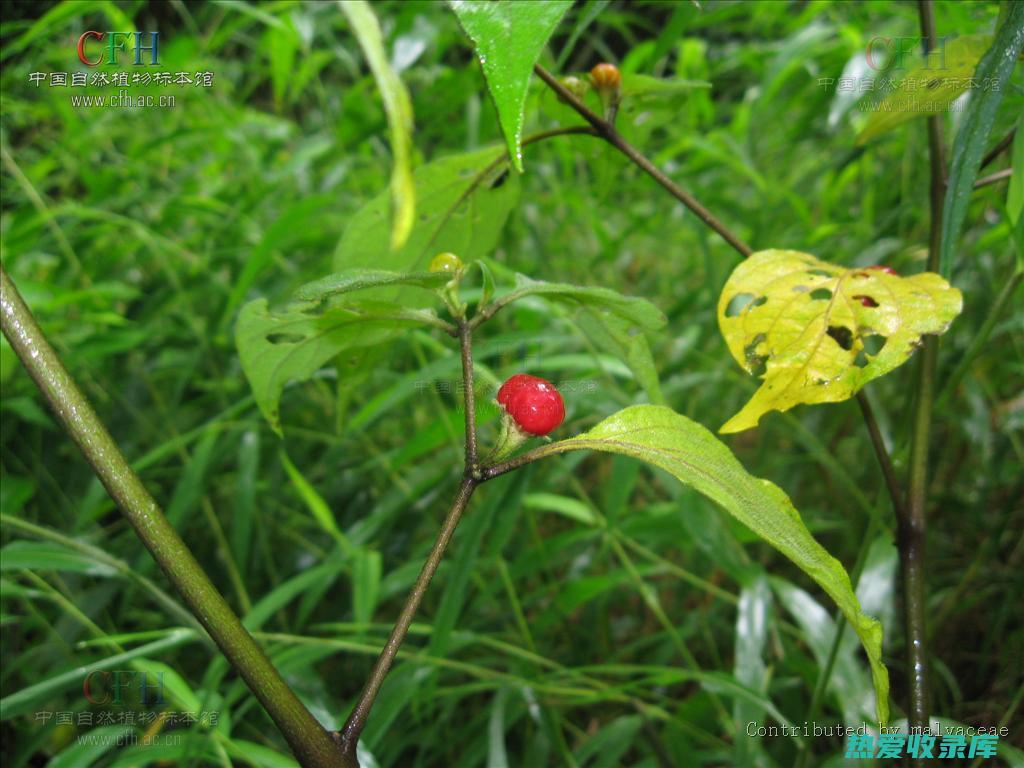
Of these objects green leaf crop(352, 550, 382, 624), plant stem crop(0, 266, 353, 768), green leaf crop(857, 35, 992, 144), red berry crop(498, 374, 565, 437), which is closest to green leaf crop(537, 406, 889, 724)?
red berry crop(498, 374, 565, 437)

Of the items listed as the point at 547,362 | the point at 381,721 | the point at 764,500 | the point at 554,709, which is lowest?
the point at 554,709

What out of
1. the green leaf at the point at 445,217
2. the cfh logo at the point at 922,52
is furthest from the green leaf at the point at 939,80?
the green leaf at the point at 445,217

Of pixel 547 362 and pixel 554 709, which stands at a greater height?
pixel 547 362

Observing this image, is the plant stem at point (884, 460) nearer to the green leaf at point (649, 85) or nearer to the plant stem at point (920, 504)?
the plant stem at point (920, 504)

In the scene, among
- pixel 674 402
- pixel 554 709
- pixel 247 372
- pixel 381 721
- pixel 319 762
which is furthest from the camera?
pixel 674 402

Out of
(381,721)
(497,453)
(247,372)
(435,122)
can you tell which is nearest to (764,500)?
(497,453)

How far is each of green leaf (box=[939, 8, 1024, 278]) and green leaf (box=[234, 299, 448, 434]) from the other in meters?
0.24

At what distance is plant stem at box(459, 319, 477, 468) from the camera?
0.28 m

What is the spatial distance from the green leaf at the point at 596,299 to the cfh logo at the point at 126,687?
38cm

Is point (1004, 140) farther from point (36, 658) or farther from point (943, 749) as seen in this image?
point (36, 658)

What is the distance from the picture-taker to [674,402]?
0.94m

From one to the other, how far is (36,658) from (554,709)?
0.48 meters

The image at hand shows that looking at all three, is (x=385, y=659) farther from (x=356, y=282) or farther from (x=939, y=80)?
(x=939, y=80)

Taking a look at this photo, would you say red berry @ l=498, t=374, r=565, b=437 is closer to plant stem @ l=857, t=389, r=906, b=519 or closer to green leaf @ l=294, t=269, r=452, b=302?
green leaf @ l=294, t=269, r=452, b=302
